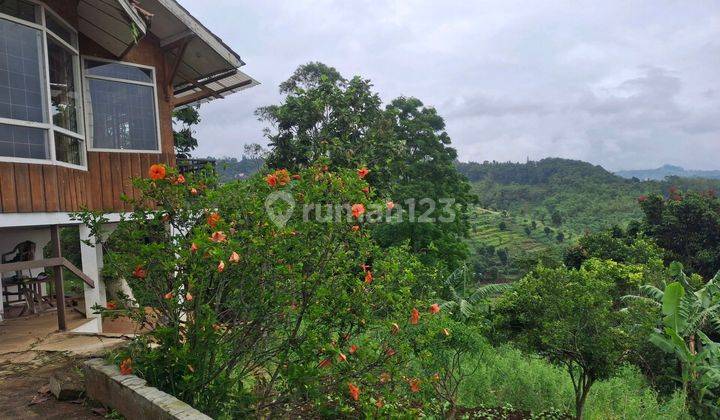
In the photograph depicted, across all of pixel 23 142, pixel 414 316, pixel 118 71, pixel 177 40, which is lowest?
pixel 414 316

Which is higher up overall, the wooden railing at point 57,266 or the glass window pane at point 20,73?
the glass window pane at point 20,73

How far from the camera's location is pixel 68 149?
743cm

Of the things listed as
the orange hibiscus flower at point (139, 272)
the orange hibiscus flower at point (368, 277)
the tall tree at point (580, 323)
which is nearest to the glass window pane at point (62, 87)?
the orange hibiscus flower at point (139, 272)

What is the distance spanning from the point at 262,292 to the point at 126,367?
1.29 metres

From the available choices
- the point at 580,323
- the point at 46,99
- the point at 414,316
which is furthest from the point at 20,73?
the point at 580,323

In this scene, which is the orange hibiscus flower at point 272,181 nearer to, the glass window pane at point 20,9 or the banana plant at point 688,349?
the glass window pane at point 20,9

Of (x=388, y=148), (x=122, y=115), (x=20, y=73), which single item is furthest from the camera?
(x=388, y=148)

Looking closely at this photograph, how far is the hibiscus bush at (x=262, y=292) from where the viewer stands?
3781 mm

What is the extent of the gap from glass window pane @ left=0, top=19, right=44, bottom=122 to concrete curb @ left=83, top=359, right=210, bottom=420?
3.76 m

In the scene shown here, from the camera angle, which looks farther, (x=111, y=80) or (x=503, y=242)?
(x=503, y=242)

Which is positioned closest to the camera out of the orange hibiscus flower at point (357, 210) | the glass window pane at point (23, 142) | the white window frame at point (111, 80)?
the orange hibiscus flower at point (357, 210)

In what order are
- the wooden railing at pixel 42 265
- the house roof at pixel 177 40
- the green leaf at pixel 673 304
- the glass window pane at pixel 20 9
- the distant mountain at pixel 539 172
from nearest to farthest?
the wooden railing at pixel 42 265
the glass window pane at pixel 20 9
the house roof at pixel 177 40
the green leaf at pixel 673 304
the distant mountain at pixel 539 172

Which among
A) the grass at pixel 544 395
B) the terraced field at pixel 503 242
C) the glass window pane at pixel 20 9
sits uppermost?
the glass window pane at pixel 20 9

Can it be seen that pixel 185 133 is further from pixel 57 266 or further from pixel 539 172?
pixel 539 172
